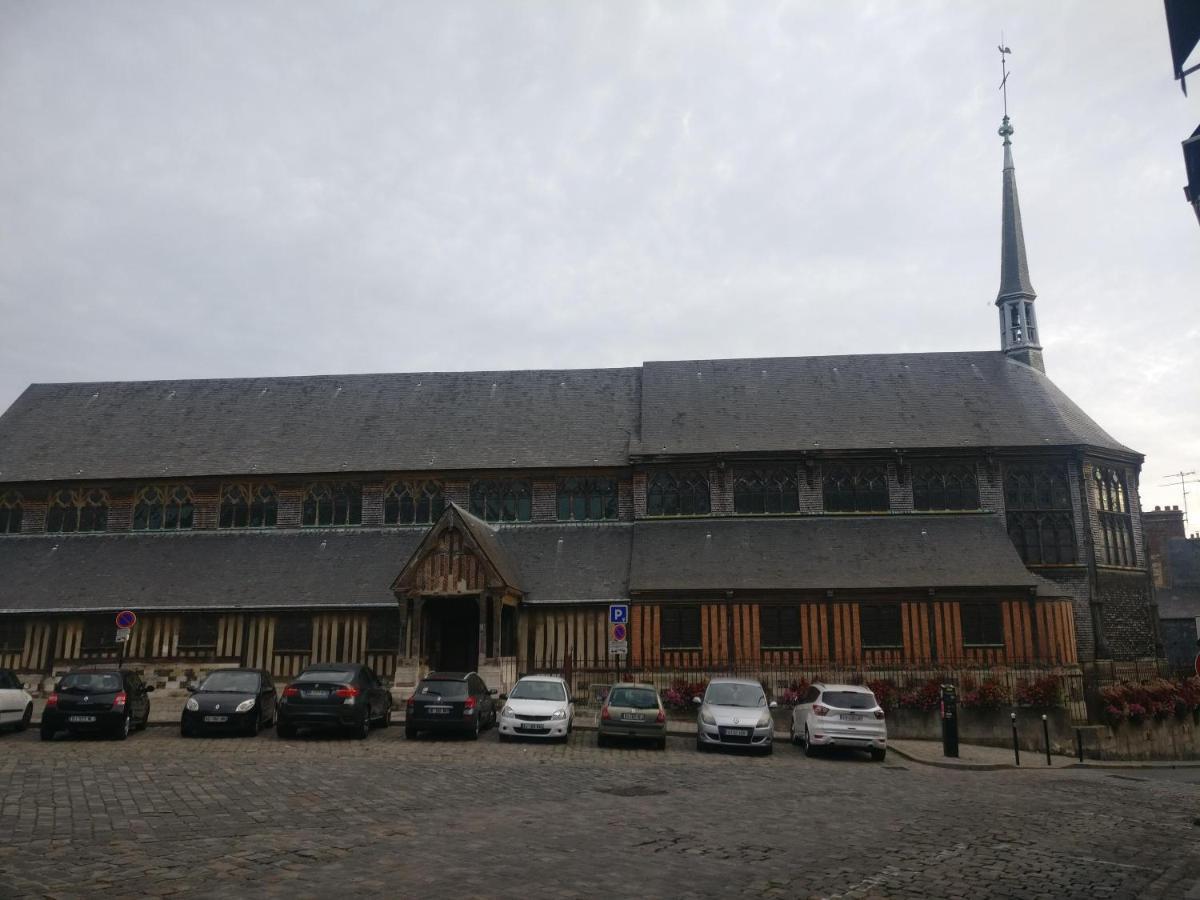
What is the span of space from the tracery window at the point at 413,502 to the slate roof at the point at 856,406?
726 centimetres

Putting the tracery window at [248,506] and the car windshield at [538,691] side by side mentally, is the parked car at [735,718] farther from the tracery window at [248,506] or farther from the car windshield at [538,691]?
the tracery window at [248,506]

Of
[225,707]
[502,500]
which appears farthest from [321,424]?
[225,707]

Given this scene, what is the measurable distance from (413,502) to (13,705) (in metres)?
14.6

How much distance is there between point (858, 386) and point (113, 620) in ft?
88.0

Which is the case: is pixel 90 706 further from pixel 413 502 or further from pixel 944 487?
pixel 944 487

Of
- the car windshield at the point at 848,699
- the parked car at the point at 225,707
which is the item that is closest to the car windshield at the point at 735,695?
the car windshield at the point at 848,699

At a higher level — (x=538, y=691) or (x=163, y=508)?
(x=163, y=508)

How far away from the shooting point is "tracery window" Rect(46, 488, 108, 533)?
32.8m

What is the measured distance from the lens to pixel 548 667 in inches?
1089

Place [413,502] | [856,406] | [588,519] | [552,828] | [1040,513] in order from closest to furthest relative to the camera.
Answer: [552,828] → [1040,513] → [588,519] → [413,502] → [856,406]

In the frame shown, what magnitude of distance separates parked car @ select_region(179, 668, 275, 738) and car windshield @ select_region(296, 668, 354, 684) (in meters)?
1.03

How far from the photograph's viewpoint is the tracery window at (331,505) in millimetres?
32156

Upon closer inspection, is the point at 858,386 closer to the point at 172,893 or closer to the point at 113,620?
the point at 113,620

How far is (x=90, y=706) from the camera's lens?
1772 centimetres
